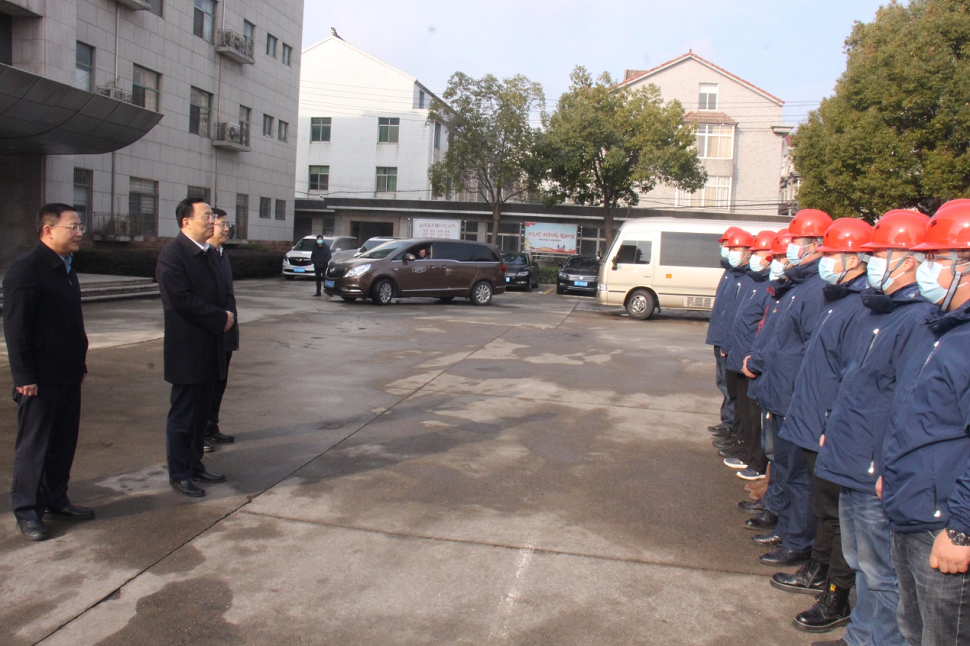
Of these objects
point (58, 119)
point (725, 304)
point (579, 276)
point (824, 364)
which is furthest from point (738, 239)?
point (579, 276)

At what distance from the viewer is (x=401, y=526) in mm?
4656

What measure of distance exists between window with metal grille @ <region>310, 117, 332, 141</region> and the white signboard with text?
1292 centimetres

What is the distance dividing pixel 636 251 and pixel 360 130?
3031 centimetres

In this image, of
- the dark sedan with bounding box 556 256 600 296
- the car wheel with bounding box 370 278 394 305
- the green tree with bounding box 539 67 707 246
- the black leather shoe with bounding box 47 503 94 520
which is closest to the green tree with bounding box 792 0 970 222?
the dark sedan with bounding box 556 256 600 296

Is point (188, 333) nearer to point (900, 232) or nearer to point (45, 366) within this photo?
point (45, 366)

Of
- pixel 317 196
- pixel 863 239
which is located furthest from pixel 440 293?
pixel 317 196

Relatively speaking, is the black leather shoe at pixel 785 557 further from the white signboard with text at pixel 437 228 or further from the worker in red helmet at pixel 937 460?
the white signboard with text at pixel 437 228

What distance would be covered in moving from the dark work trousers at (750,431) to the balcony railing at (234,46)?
89.6 feet

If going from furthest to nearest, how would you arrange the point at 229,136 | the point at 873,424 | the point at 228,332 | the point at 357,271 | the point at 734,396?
the point at 229,136 → the point at 357,271 → the point at 734,396 → the point at 228,332 → the point at 873,424

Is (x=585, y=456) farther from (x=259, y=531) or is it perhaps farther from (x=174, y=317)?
(x=174, y=317)

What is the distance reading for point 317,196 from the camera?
152 feet

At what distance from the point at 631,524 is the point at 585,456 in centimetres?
151

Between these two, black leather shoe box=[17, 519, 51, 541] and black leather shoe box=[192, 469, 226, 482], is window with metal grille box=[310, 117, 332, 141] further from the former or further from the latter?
black leather shoe box=[17, 519, 51, 541]

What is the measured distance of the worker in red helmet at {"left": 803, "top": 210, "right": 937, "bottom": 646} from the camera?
10.1ft
